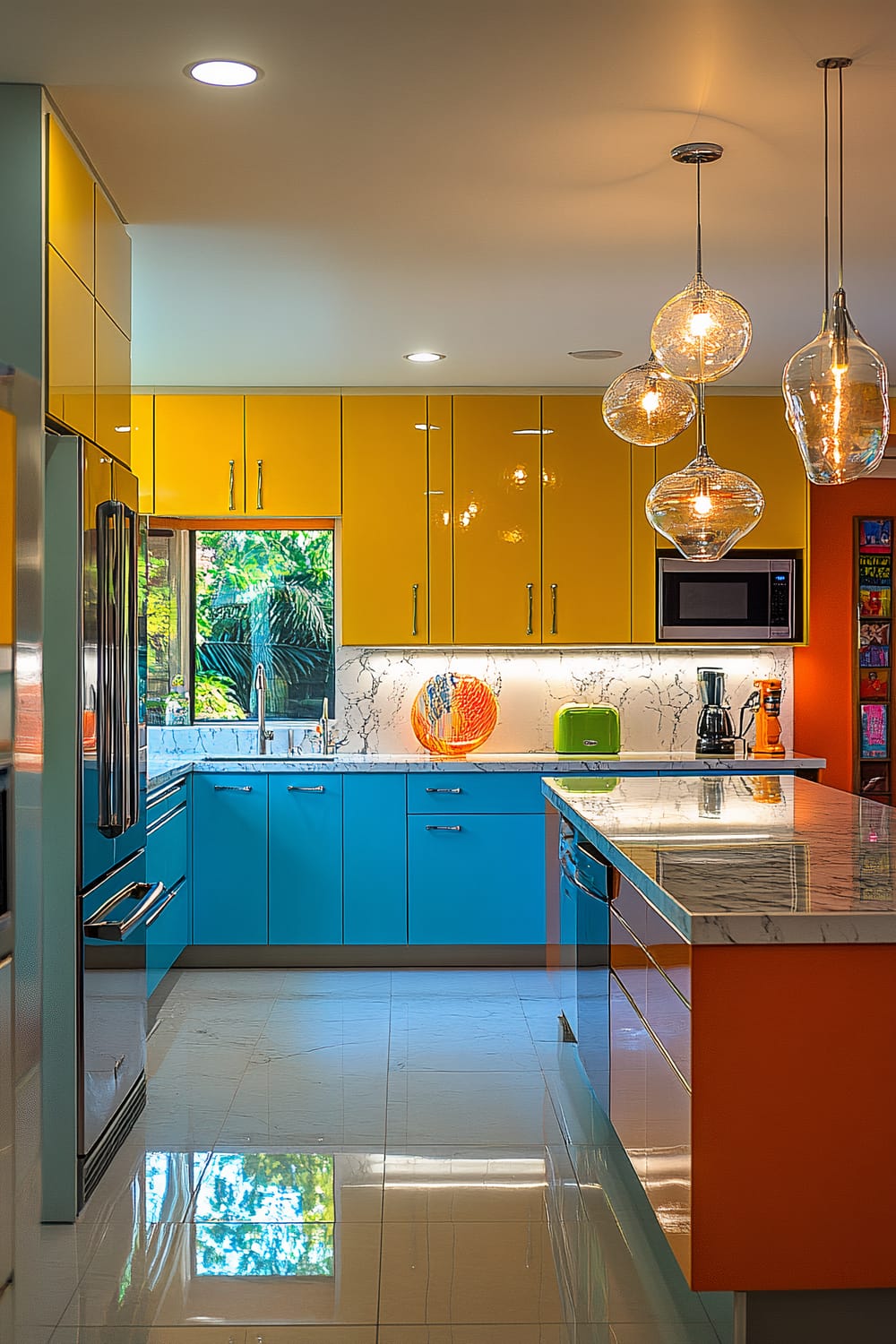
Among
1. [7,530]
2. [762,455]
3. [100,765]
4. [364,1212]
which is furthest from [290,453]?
[7,530]

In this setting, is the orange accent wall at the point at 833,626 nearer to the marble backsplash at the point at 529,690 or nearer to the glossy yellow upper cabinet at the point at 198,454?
the marble backsplash at the point at 529,690

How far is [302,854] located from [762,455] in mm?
2809

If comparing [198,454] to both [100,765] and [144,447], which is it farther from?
[100,765]

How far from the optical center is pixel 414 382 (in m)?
6.01

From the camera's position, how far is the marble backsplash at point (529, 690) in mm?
6402

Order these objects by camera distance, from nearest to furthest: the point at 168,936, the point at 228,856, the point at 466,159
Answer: the point at 466,159, the point at 168,936, the point at 228,856

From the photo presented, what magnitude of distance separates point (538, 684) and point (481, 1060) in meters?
2.43

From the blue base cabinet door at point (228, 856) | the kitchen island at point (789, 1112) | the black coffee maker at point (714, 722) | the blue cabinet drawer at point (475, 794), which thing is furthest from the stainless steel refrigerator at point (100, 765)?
the black coffee maker at point (714, 722)

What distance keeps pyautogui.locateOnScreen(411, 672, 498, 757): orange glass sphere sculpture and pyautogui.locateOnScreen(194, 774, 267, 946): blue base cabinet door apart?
871mm

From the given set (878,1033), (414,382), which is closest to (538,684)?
(414,382)

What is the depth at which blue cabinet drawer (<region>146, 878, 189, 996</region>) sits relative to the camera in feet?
16.1

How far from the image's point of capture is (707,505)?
3.21 meters

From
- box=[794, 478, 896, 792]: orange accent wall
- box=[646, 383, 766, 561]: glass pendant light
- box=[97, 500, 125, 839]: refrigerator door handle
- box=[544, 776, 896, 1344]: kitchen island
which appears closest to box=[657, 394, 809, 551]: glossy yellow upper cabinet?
box=[794, 478, 896, 792]: orange accent wall

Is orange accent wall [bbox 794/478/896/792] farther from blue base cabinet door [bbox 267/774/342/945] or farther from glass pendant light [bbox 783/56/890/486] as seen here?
glass pendant light [bbox 783/56/890/486]
